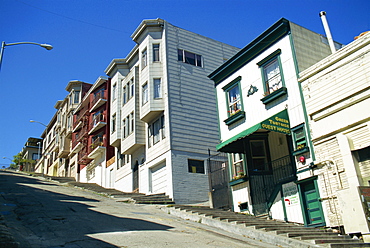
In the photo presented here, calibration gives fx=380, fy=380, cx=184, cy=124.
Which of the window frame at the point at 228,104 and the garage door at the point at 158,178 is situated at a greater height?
the window frame at the point at 228,104

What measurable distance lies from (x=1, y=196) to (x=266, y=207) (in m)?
14.7

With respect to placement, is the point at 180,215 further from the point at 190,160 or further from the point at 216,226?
the point at 190,160

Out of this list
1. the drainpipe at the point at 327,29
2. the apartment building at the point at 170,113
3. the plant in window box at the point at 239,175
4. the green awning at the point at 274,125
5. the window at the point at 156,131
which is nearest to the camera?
the green awning at the point at 274,125

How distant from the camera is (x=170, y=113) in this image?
91.5ft

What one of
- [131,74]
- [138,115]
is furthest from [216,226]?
[131,74]

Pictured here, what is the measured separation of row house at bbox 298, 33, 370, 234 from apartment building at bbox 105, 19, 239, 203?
37.9 feet

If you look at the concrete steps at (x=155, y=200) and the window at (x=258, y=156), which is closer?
the window at (x=258, y=156)

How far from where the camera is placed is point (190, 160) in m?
27.6

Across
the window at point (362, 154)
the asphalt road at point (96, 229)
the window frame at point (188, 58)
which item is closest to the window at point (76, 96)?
the window frame at point (188, 58)

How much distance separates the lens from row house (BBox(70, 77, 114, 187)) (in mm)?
41103

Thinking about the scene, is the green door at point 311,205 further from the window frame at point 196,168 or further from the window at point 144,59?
the window at point 144,59

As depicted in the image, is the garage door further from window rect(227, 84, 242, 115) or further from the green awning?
the green awning

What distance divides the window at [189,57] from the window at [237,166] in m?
11.6

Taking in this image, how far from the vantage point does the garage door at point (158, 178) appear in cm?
2752
